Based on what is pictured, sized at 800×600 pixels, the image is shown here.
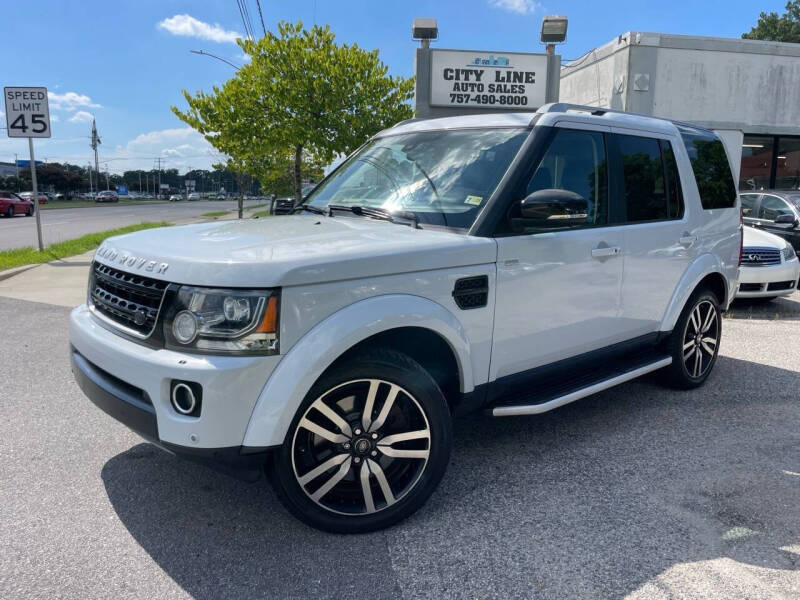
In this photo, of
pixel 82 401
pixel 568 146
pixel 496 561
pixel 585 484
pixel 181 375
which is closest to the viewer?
pixel 181 375

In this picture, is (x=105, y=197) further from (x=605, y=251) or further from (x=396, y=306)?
(x=396, y=306)

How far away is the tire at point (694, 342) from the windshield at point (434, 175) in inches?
85.5

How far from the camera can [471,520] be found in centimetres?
305

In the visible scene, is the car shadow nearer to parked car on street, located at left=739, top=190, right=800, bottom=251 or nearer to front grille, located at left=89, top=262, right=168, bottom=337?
front grille, located at left=89, top=262, right=168, bottom=337

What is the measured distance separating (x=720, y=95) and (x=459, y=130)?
634 inches

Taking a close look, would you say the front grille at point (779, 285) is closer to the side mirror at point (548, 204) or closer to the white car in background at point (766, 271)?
the white car in background at point (766, 271)

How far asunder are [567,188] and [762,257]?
6.10 m

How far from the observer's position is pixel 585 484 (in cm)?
344

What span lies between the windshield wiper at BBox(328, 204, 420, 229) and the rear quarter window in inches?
102

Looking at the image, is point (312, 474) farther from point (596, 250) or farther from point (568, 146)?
point (568, 146)

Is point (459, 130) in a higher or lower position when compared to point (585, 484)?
higher

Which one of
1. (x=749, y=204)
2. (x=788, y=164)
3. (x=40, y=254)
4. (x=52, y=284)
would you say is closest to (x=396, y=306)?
(x=52, y=284)

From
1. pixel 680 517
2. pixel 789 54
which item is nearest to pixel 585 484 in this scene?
pixel 680 517

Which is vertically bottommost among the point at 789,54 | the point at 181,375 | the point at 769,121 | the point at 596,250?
the point at 181,375
